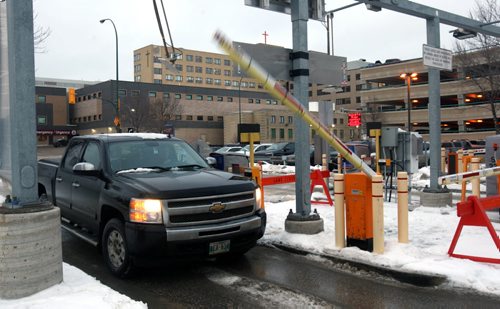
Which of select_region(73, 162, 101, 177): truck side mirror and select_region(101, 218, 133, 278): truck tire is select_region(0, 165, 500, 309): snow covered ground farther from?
select_region(73, 162, 101, 177): truck side mirror

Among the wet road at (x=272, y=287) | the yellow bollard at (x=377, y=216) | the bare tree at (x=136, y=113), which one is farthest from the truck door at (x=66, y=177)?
the bare tree at (x=136, y=113)

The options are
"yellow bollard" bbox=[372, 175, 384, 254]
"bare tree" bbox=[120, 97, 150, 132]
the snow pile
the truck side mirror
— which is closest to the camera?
the snow pile

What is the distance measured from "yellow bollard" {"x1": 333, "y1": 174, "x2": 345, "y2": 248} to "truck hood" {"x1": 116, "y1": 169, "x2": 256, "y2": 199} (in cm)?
146

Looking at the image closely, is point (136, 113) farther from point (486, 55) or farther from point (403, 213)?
point (403, 213)

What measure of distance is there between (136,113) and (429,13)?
169 feet

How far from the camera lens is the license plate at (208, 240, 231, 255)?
5.53 m

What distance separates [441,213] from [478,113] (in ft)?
170

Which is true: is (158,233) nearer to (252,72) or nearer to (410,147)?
(252,72)

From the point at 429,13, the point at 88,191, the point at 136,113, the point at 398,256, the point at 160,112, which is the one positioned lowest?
the point at 398,256

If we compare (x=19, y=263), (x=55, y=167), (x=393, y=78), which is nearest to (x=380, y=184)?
(x=19, y=263)

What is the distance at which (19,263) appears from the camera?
4.40m

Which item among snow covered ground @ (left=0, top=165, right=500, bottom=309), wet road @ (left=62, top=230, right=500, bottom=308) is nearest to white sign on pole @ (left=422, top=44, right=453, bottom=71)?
snow covered ground @ (left=0, top=165, right=500, bottom=309)

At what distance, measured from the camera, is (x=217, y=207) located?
18.4ft

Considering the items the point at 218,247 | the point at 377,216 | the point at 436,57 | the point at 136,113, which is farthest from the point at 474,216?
the point at 136,113
